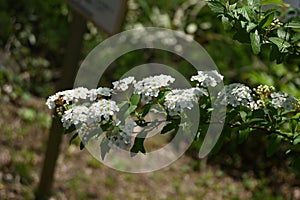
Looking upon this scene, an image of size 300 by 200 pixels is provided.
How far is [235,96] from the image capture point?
1424mm

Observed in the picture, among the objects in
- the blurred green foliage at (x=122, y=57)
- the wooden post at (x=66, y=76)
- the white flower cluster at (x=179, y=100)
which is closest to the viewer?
Answer: the white flower cluster at (x=179, y=100)

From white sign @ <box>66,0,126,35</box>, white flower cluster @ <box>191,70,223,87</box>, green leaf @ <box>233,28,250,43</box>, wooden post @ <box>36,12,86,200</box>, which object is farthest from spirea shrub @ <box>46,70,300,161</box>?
wooden post @ <box>36,12,86,200</box>

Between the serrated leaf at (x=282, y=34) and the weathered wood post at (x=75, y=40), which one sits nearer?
the serrated leaf at (x=282, y=34)

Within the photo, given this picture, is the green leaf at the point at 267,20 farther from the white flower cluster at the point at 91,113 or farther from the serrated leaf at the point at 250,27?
the white flower cluster at the point at 91,113

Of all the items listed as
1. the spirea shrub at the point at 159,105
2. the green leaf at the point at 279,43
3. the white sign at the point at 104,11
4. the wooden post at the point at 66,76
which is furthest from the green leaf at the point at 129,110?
the wooden post at the point at 66,76

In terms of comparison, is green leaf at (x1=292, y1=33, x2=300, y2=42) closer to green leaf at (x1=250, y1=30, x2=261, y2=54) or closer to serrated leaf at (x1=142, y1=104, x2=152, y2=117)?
green leaf at (x1=250, y1=30, x2=261, y2=54)

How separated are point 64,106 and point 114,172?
1.92m

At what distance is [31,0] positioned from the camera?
4.08 m

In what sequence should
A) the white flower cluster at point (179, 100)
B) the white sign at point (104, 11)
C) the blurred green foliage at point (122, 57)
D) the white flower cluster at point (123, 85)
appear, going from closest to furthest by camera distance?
the white flower cluster at point (179, 100)
the white flower cluster at point (123, 85)
the white sign at point (104, 11)
the blurred green foliage at point (122, 57)

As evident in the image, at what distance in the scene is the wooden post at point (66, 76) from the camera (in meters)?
2.58

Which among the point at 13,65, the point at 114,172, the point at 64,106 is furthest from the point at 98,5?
the point at 13,65

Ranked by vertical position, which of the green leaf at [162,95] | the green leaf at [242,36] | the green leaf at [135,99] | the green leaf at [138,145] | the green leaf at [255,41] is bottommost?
the green leaf at [138,145]

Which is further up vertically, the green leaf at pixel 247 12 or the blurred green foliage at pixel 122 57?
the green leaf at pixel 247 12

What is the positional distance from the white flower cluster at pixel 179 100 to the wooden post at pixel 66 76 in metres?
1.27
